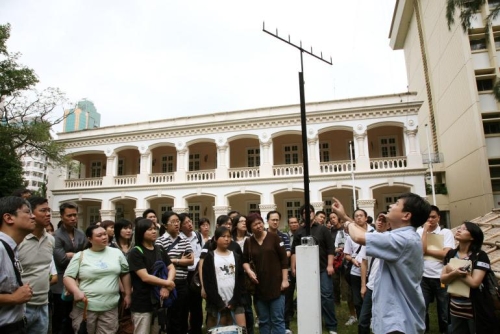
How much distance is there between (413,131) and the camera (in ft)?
54.4

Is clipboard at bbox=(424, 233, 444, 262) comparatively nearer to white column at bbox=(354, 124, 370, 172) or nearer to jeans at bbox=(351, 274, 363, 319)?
jeans at bbox=(351, 274, 363, 319)

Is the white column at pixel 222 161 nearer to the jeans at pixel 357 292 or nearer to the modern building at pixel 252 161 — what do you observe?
the modern building at pixel 252 161

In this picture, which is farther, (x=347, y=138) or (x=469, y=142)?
(x=347, y=138)

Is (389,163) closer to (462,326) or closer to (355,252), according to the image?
(355,252)

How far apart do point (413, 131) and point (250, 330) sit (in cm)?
1474

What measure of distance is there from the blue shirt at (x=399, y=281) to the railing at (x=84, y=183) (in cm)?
2112

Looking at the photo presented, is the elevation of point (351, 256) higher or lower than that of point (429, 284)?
higher

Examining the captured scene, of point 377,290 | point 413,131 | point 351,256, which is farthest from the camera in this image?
point 413,131

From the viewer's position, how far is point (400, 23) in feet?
87.1

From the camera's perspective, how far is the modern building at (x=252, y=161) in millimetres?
16938

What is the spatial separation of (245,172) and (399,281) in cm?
1638

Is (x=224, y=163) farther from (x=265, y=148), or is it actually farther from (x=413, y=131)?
(x=413, y=131)

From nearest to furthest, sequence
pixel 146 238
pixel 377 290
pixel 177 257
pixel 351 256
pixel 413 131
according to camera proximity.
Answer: pixel 377 290, pixel 146 238, pixel 177 257, pixel 351 256, pixel 413 131

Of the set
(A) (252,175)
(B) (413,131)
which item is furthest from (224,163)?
(B) (413,131)
